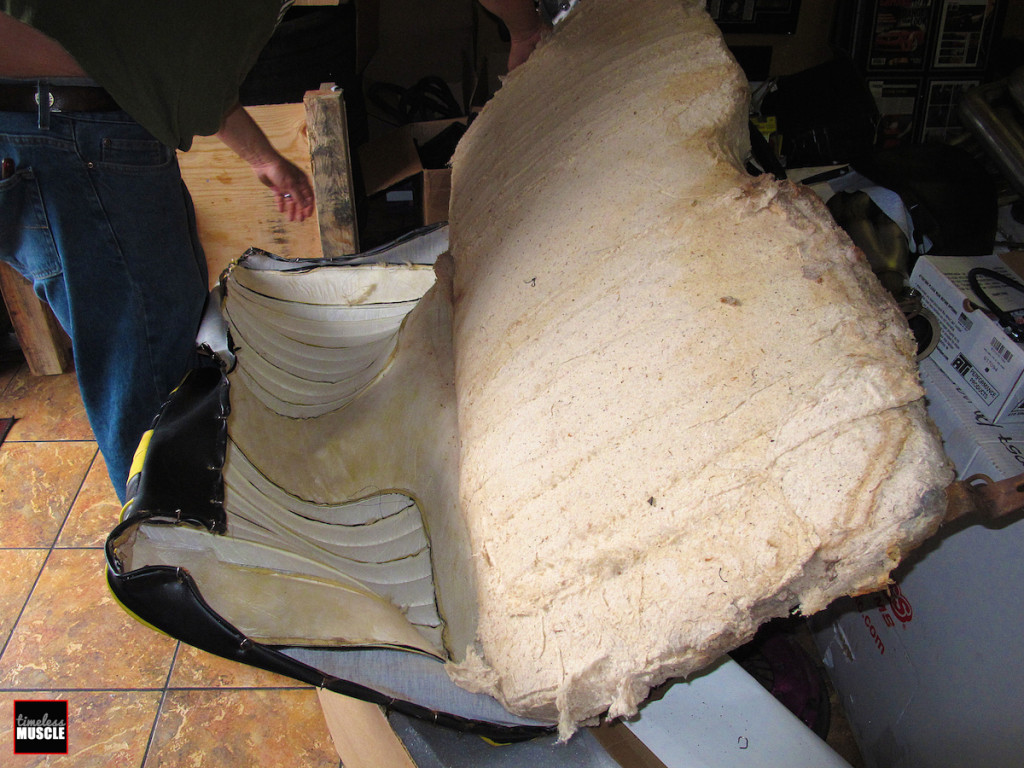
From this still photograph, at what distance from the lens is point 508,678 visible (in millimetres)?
689

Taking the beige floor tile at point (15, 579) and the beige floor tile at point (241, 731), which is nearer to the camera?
the beige floor tile at point (241, 731)

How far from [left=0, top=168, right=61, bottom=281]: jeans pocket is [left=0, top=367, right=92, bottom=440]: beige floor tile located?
1.00m

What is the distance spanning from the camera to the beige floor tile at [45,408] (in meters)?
2.01

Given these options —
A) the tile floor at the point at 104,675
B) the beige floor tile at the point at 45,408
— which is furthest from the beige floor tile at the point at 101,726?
the beige floor tile at the point at 45,408

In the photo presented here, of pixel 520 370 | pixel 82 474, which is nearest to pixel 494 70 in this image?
pixel 82 474

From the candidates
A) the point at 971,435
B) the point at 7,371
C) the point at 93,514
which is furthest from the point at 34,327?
the point at 971,435

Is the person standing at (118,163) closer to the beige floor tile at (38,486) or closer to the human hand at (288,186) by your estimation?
the human hand at (288,186)

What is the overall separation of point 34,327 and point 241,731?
4.95 feet

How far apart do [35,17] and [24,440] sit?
1531 millimetres

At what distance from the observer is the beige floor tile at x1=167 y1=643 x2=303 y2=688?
1476 millimetres

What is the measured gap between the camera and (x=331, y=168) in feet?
5.00

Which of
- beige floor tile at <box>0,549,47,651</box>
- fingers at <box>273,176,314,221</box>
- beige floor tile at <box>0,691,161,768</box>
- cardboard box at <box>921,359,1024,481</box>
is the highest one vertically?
fingers at <box>273,176,314,221</box>

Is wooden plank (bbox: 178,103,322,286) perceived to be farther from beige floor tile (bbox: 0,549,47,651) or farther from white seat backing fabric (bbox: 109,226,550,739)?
beige floor tile (bbox: 0,549,47,651)

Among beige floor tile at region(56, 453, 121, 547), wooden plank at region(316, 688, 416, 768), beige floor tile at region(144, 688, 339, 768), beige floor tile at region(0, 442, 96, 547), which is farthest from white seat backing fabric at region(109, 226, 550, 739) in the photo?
beige floor tile at region(0, 442, 96, 547)
